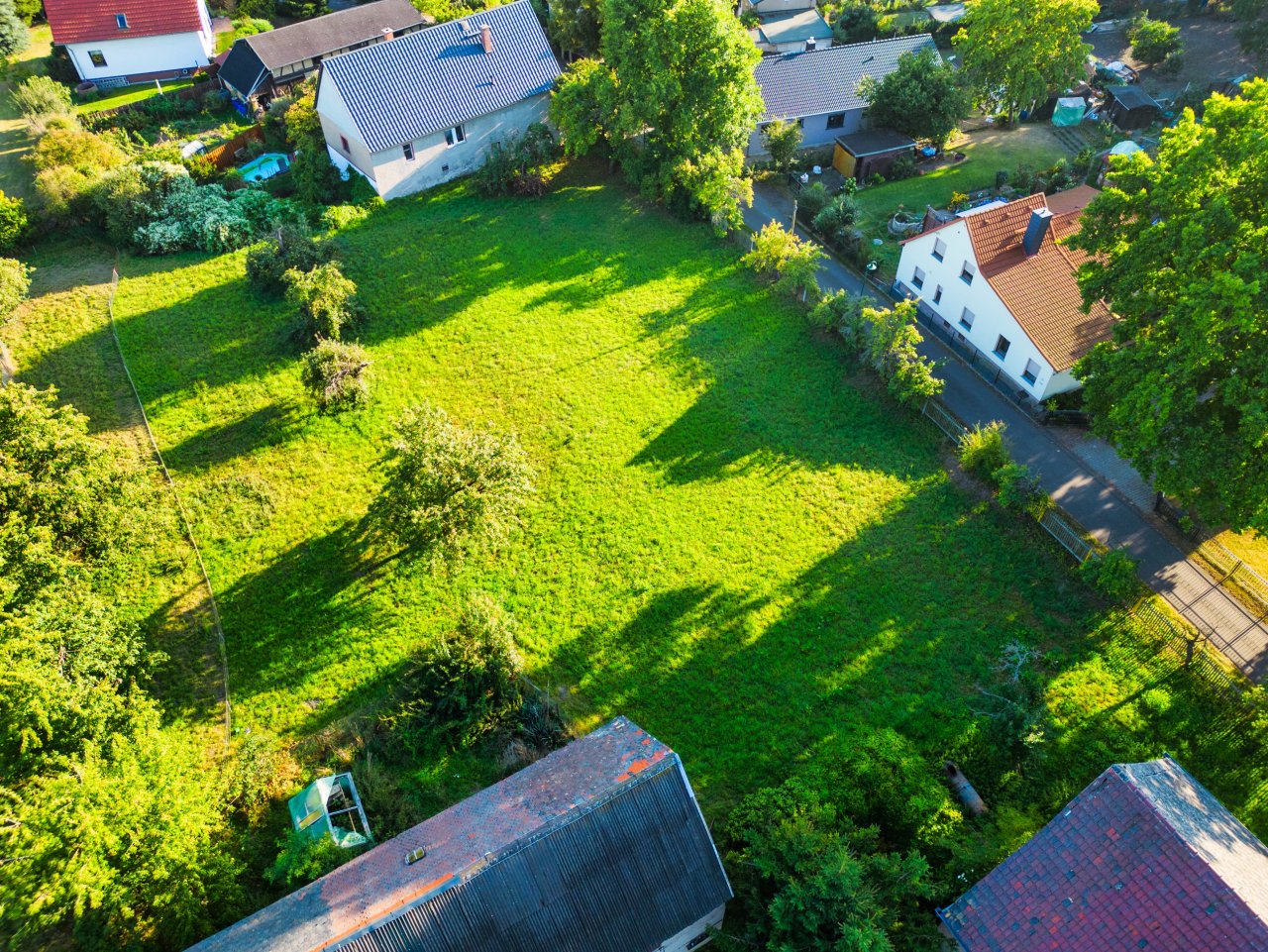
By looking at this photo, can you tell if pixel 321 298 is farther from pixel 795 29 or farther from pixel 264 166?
pixel 795 29

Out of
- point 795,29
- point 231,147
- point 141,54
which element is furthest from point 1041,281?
point 141,54

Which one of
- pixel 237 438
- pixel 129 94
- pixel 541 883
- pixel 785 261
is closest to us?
pixel 541 883

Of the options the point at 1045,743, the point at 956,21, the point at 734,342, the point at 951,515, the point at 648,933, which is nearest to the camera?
the point at 648,933

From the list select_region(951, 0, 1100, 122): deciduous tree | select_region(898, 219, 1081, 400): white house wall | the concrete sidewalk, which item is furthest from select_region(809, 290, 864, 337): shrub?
select_region(951, 0, 1100, 122): deciduous tree

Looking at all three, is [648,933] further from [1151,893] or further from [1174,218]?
[1174,218]

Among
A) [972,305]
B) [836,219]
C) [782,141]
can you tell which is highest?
[782,141]

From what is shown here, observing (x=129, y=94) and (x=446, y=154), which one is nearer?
(x=446, y=154)

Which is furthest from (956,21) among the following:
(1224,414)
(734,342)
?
(1224,414)
